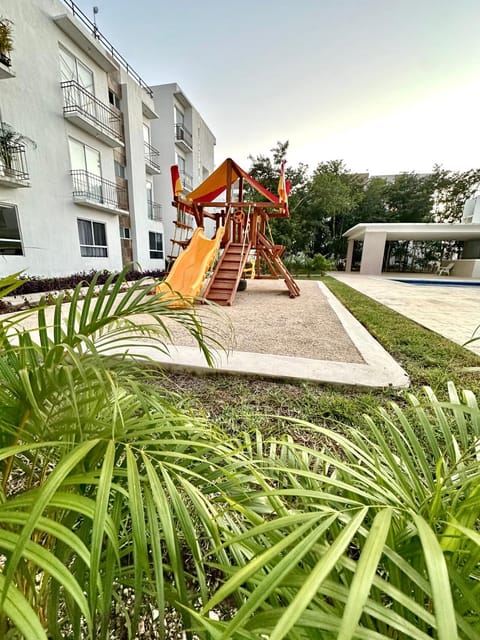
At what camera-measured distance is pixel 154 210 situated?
16031 millimetres

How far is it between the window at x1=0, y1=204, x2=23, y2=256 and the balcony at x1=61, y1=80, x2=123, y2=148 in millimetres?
3893

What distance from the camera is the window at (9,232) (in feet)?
23.9

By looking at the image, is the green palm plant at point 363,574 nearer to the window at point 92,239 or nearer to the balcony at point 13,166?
the balcony at point 13,166

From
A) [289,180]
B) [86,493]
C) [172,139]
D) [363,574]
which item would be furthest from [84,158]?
[289,180]

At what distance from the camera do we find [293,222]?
67.7 ft

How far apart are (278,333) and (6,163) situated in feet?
27.4

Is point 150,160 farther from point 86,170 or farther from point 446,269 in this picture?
point 446,269

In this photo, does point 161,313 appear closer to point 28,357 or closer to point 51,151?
point 28,357

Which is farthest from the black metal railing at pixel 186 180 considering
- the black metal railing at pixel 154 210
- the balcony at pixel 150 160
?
the black metal railing at pixel 154 210

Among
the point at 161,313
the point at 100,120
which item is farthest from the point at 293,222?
the point at 161,313

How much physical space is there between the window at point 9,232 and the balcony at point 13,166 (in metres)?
0.64

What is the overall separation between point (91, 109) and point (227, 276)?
29.5 feet

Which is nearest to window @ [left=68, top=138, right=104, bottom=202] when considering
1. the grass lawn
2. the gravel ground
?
the gravel ground

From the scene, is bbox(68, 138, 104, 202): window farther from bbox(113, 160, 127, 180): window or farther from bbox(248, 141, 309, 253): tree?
bbox(248, 141, 309, 253): tree
